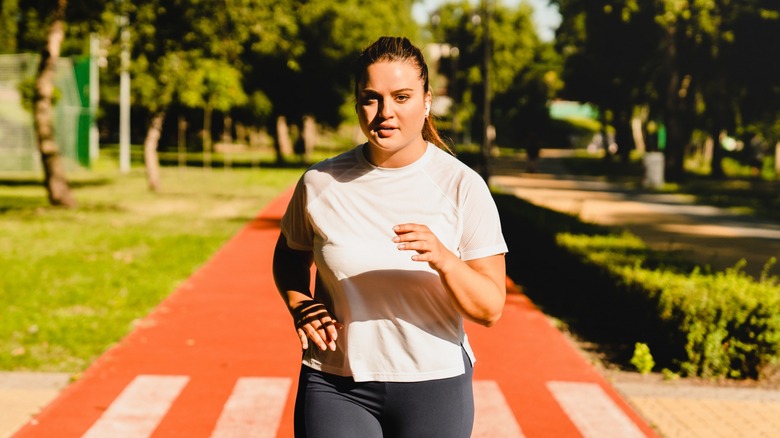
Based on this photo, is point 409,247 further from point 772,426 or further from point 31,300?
point 31,300

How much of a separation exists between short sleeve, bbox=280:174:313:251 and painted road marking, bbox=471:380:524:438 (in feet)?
11.8

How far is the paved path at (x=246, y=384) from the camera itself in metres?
6.47

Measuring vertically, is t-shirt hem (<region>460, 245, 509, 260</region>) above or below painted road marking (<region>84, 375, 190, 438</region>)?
above

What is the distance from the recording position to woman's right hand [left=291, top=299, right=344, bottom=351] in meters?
2.73

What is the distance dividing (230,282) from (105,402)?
579 cm

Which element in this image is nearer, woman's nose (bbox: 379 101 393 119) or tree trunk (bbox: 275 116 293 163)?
woman's nose (bbox: 379 101 393 119)

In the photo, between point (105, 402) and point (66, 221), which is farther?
point (66, 221)

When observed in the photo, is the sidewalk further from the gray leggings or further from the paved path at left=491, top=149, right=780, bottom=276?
the gray leggings

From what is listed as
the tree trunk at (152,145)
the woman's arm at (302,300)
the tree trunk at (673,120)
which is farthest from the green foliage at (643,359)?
the tree trunk at (673,120)

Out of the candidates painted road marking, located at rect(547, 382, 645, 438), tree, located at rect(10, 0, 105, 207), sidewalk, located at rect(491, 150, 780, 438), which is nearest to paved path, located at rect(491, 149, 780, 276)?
sidewalk, located at rect(491, 150, 780, 438)

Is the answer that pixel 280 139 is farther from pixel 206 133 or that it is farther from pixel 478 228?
pixel 478 228

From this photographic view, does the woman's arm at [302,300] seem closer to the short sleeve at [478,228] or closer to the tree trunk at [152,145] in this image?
the short sleeve at [478,228]

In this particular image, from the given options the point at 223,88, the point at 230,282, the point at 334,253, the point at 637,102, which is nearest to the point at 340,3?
the point at 223,88

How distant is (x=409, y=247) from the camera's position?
2.45 metres
